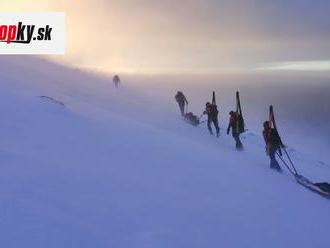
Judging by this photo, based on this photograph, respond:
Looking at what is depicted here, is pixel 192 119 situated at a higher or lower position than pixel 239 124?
higher

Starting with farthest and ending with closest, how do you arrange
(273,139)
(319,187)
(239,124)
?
(239,124)
(273,139)
(319,187)

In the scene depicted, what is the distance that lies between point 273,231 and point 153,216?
2.17m

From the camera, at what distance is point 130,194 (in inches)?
315

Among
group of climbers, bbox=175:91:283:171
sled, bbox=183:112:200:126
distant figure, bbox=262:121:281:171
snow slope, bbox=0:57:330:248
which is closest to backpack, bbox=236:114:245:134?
group of climbers, bbox=175:91:283:171

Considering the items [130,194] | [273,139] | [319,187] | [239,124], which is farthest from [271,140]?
[130,194]

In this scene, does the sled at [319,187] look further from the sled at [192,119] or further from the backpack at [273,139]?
the sled at [192,119]

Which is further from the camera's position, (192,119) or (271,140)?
(192,119)

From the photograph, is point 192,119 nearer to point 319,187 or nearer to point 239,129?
point 239,129

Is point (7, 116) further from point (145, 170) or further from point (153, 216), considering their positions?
point (153, 216)

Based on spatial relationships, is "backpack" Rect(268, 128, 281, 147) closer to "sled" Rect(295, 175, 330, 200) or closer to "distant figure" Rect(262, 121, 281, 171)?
"distant figure" Rect(262, 121, 281, 171)

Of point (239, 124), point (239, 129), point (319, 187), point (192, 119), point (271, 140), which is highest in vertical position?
point (192, 119)

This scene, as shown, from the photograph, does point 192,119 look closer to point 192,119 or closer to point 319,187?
point 192,119

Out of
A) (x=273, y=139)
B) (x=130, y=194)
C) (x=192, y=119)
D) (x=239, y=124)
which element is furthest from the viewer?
(x=192, y=119)

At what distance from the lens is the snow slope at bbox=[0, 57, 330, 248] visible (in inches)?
245
